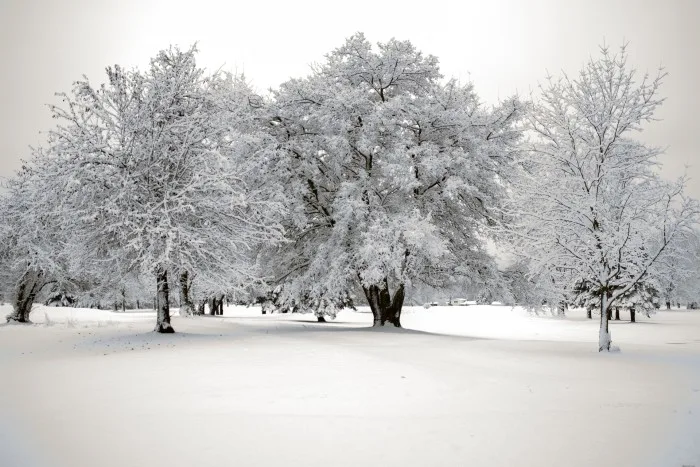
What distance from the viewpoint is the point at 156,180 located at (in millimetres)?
17641

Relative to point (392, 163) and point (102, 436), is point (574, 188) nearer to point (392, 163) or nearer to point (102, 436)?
point (392, 163)

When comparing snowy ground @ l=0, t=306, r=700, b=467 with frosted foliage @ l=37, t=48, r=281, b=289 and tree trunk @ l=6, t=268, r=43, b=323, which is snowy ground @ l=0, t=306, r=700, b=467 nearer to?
frosted foliage @ l=37, t=48, r=281, b=289

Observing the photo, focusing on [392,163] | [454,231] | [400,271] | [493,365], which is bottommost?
[493,365]

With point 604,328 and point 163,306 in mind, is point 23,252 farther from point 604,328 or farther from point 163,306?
point 604,328

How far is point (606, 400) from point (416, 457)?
168 inches

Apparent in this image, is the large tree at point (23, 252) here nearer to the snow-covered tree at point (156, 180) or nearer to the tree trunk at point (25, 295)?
the tree trunk at point (25, 295)

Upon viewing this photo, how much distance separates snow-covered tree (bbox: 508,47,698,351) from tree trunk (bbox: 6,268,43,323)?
26.7m

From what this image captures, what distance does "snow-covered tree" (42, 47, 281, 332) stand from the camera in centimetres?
1670

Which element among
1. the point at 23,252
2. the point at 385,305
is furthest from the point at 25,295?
the point at 385,305

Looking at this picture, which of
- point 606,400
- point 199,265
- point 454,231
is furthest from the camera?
point 454,231

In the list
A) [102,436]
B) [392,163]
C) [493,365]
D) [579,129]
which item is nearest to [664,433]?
[493,365]

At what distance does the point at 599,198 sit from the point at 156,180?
557 inches

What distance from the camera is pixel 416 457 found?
5301 millimetres

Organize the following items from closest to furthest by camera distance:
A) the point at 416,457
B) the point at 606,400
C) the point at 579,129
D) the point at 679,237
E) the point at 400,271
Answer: the point at 416,457 → the point at 606,400 → the point at 679,237 → the point at 579,129 → the point at 400,271
